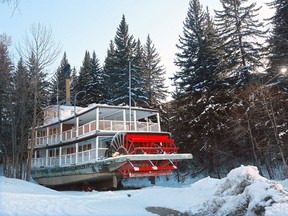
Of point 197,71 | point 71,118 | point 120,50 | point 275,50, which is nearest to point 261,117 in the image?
point 275,50

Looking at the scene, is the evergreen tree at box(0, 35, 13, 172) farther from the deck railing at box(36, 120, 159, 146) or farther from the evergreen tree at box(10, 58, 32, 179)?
the deck railing at box(36, 120, 159, 146)

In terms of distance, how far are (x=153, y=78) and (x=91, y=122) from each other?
16342 mm

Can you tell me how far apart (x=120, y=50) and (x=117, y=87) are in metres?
4.83

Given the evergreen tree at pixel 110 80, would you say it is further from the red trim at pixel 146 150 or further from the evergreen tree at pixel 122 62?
the red trim at pixel 146 150

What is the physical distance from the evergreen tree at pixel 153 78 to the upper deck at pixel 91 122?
309 centimetres

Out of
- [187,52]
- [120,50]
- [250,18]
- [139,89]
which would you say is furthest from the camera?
[120,50]

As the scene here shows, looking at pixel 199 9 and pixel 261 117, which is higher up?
pixel 199 9

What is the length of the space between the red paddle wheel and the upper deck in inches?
38.5

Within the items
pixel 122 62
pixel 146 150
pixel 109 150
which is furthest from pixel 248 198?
pixel 122 62

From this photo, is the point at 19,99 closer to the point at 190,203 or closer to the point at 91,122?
the point at 91,122

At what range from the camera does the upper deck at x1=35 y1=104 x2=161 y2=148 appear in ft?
69.3

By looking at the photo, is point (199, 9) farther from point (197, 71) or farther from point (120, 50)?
point (120, 50)

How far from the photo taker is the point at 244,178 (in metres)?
8.27

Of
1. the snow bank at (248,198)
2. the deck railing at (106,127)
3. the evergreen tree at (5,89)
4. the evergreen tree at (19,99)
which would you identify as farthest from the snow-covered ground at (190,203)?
the evergreen tree at (5,89)
